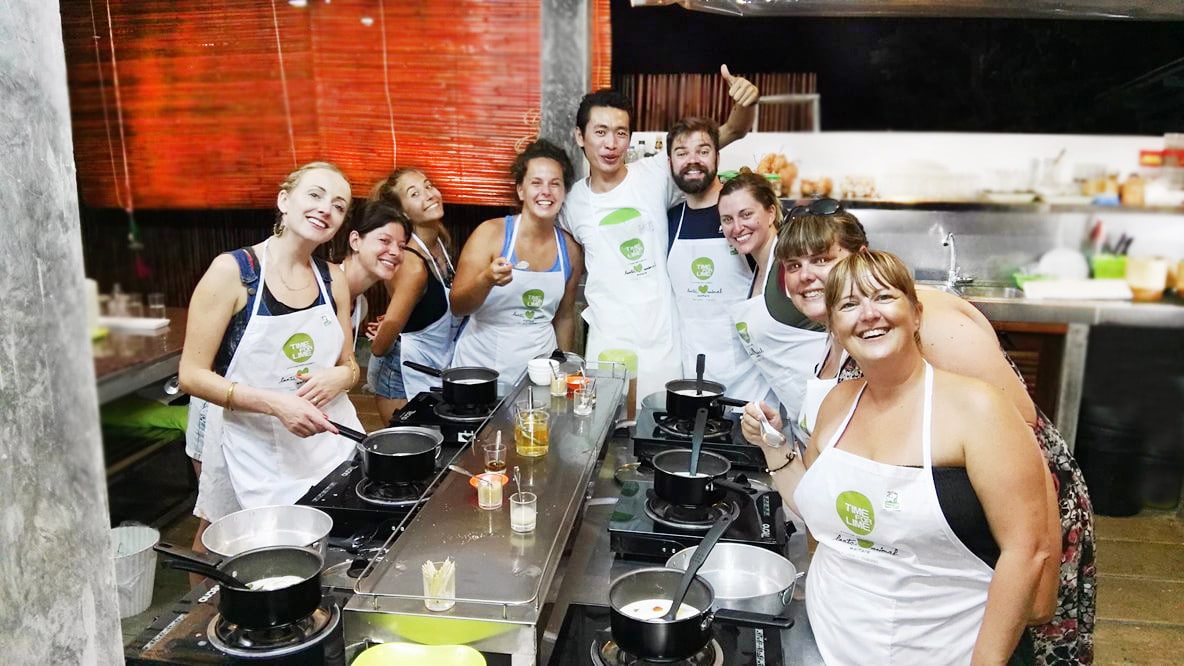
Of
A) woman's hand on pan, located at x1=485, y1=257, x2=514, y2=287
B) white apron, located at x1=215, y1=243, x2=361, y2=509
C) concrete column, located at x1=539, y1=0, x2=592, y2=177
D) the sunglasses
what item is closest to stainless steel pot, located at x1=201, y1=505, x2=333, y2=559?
white apron, located at x1=215, y1=243, x2=361, y2=509

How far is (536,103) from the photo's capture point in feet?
11.3

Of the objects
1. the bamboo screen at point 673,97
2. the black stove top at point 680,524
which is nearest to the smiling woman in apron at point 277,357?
the black stove top at point 680,524

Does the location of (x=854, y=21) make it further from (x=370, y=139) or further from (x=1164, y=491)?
(x=1164, y=491)

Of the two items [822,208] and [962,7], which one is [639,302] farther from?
[962,7]

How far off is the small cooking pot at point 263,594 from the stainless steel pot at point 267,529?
146 mm

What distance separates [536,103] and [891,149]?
1873 millimetres

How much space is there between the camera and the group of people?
1438 millimetres

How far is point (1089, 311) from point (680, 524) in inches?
125

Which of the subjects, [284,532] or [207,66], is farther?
[284,532]

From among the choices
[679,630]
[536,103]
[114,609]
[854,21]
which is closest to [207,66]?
[114,609]

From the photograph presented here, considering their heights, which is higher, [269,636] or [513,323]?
[513,323]

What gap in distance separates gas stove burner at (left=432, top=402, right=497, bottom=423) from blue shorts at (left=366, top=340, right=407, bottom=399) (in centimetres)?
54

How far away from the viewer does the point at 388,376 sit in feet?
9.69

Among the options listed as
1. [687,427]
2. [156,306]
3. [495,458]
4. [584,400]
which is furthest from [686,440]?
[156,306]
